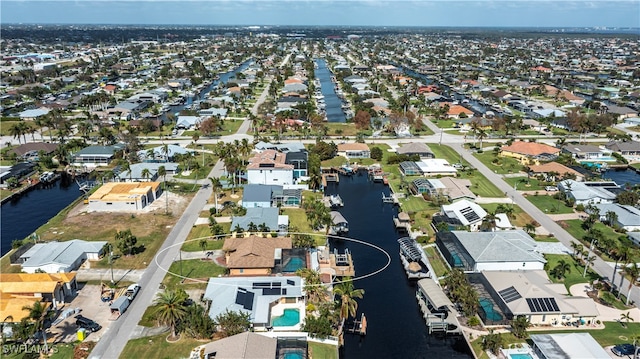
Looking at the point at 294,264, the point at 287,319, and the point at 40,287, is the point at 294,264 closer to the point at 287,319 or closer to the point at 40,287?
the point at 287,319

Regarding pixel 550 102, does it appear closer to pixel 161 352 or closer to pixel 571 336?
pixel 571 336

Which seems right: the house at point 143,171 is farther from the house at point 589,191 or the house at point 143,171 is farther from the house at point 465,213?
the house at point 589,191

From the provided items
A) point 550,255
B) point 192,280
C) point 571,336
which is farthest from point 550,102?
point 192,280

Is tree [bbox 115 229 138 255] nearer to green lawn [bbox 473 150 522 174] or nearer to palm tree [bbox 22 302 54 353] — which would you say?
palm tree [bbox 22 302 54 353]

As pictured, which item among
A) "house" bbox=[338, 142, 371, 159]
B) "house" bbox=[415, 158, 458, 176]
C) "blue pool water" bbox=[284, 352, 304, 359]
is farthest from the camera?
"house" bbox=[338, 142, 371, 159]

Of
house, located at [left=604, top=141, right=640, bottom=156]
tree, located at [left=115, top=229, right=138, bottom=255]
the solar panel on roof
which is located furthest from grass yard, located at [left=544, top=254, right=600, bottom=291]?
house, located at [left=604, top=141, right=640, bottom=156]

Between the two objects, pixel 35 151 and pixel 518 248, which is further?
pixel 35 151

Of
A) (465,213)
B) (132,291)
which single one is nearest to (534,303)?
(465,213)
